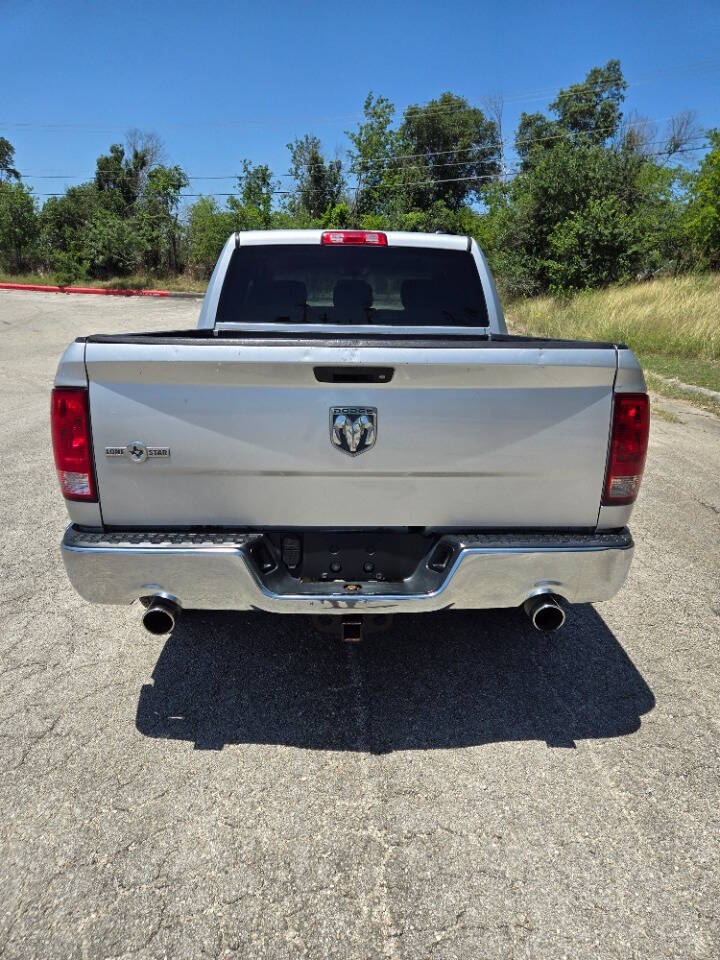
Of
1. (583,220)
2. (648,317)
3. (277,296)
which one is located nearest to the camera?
(277,296)

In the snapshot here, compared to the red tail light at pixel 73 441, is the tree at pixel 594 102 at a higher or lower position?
higher

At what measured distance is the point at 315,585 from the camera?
2.78 m

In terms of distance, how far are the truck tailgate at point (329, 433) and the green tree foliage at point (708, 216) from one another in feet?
82.3

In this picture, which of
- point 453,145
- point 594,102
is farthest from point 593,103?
point 453,145

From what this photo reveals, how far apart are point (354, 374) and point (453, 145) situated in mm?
61144

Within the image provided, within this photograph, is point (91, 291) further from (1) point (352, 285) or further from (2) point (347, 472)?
(2) point (347, 472)

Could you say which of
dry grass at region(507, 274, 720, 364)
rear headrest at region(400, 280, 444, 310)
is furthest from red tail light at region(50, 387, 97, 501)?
dry grass at region(507, 274, 720, 364)

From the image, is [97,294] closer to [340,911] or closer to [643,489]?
[643,489]

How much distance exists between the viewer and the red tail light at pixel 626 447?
2.66 meters

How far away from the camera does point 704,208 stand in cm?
2423

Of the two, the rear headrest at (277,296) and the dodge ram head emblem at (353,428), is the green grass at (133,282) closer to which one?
the rear headrest at (277,296)

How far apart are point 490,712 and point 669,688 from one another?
3.03 ft

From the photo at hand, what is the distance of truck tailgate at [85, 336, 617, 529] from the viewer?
2547 millimetres

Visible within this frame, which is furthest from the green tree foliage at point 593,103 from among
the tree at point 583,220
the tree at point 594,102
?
the tree at point 583,220
